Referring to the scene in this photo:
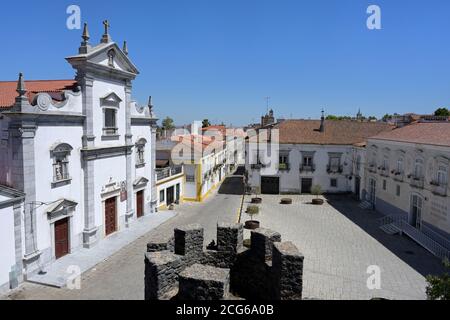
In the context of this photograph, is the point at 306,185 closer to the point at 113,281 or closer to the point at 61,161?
the point at 113,281

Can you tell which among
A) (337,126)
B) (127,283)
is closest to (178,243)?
(127,283)

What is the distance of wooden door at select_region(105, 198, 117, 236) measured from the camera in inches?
935

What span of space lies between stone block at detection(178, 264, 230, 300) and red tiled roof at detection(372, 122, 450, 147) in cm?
2018

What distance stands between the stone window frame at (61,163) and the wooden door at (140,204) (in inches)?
349

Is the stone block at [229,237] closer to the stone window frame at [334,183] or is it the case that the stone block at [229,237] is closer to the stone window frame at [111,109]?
the stone window frame at [111,109]

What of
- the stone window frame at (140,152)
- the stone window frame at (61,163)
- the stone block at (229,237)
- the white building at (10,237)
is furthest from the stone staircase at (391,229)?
the white building at (10,237)

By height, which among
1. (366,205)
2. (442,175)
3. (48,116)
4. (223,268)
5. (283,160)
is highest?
(48,116)

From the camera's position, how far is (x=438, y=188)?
75.5 feet

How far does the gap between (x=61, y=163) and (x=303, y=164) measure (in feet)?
93.3

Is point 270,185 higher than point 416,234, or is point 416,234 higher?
point 270,185

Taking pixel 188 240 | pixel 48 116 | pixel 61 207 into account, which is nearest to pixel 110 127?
pixel 48 116

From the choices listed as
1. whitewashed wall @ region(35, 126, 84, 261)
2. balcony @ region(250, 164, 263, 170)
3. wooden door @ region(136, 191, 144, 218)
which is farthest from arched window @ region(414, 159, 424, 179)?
whitewashed wall @ region(35, 126, 84, 261)

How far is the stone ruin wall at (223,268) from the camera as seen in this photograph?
9.27m
